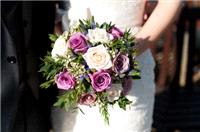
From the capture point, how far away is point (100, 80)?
2131 millimetres

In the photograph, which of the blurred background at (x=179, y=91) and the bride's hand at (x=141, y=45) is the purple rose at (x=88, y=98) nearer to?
the bride's hand at (x=141, y=45)

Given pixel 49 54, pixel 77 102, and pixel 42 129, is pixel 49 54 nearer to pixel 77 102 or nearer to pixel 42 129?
pixel 77 102

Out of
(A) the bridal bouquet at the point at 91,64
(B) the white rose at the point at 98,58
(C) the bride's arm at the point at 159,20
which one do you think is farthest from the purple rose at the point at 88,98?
(C) the bride's arm at the point at 159,20

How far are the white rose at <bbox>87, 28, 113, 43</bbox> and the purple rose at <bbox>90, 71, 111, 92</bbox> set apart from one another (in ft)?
0.42

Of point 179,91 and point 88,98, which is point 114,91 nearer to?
point 88,98

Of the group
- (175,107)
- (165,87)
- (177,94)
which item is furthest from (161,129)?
(165,87)

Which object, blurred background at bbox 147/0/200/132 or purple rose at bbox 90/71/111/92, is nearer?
purple rose at bbox 90/71/111/92

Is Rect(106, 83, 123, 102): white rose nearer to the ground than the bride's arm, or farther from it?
nearer to the ground

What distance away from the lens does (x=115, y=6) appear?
2.48 m

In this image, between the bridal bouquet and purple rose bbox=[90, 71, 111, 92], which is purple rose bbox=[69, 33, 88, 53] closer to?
the bridal bouquet

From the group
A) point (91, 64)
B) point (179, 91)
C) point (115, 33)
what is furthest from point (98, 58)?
point (179, 91)

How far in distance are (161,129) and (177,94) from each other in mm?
1035

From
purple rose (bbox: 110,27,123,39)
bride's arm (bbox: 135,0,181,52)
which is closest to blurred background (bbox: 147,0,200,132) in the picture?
bride's arm (bbox: 135,0,181,52)

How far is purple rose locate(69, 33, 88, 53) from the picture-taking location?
2152mm
